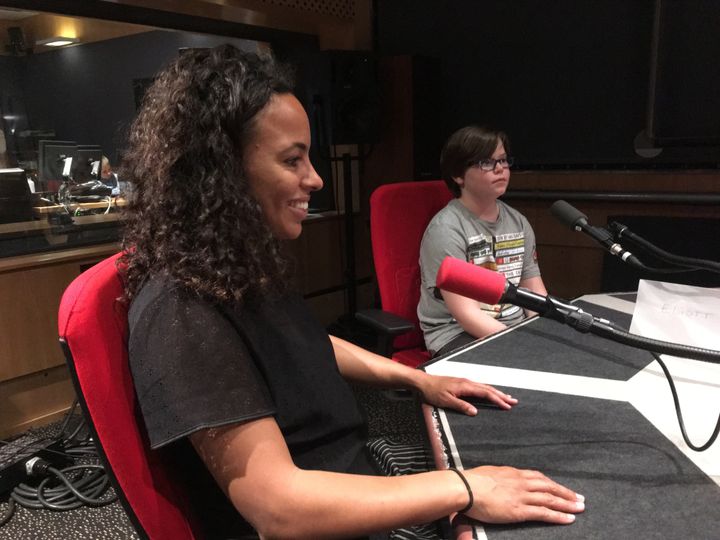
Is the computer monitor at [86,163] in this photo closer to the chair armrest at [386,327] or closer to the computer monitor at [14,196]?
the computer monitor at [14,196]

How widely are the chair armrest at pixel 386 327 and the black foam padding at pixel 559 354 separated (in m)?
0.37

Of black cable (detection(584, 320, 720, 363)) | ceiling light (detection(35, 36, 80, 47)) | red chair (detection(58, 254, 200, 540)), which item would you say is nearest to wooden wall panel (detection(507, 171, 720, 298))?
black cable (detection(584, 320, 720, 363))

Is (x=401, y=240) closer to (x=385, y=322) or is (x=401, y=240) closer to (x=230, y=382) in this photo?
(x=385, y=322)

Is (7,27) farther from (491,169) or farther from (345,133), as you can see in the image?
(491,169)

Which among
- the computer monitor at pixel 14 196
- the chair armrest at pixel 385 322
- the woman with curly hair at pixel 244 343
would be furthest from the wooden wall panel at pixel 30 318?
the woman with curly hair at pixel 244 343

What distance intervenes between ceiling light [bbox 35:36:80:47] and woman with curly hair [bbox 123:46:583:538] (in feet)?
7.47

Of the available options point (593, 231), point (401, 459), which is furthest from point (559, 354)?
point (401, 459)

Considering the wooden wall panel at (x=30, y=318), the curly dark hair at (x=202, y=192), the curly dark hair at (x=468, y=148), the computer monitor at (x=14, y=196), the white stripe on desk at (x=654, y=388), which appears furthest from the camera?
the computer monitor at (x=14, y=196)

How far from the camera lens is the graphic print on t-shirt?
72.5 inches

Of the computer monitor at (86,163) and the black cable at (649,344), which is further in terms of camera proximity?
the computer monitor at (86,163)

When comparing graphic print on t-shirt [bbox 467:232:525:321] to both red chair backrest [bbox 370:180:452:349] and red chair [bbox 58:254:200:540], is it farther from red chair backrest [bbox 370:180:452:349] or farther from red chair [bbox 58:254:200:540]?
red chair [bbox 58:254:200:540]

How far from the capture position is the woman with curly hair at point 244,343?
2.27ft

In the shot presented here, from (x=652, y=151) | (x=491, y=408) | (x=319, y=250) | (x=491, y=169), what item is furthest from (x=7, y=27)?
(x=652, y=151)

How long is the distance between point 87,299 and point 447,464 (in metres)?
0.57
